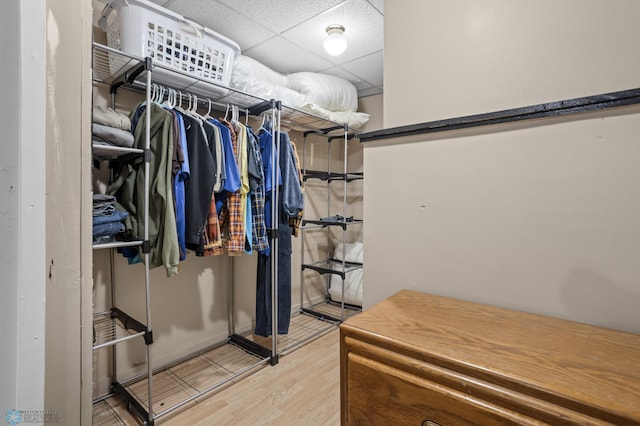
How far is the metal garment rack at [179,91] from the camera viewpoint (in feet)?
4.74

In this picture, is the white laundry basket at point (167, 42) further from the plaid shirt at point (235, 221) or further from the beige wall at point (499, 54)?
the beige wall at point (499, 54)

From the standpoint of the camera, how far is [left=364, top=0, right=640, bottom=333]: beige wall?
0.65 meters

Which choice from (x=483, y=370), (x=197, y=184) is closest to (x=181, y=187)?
(x=197, y=184)

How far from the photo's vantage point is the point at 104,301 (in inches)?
67.5

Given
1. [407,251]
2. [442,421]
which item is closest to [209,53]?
[407,251]

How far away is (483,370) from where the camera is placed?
0.48 m

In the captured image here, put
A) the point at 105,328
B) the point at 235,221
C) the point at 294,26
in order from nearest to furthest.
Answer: the point at 105,328
the point at 235,221
the point at 294,26

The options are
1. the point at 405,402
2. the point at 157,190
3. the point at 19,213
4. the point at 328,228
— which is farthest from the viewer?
the point at 328,228

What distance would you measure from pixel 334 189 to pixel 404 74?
2.36m

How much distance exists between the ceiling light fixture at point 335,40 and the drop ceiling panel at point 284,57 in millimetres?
343

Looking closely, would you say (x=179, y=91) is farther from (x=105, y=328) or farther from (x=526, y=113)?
(x=526, y=113)

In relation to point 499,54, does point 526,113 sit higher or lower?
lower

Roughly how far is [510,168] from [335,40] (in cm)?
157

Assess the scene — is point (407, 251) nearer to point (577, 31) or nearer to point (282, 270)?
point (577, 31)
